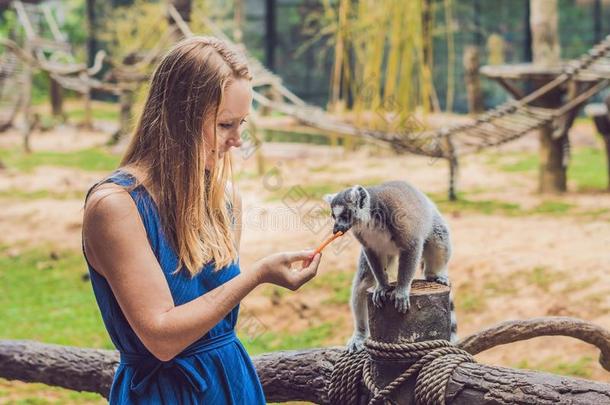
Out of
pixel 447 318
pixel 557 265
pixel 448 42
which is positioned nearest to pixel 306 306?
pixel 557 265

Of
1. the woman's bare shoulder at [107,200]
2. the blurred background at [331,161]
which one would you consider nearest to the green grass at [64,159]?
the blurred background at [331,161]

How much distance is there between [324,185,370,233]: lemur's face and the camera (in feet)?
6.62

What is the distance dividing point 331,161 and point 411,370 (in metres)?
7.81

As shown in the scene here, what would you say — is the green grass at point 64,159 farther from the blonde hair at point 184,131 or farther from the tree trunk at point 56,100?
the blonde hair at point 184,131

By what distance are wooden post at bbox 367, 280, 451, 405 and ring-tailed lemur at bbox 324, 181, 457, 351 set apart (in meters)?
0.33

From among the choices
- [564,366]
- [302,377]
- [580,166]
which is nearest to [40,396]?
[564,366]

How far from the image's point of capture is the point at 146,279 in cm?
133

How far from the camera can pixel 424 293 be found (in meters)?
1.62

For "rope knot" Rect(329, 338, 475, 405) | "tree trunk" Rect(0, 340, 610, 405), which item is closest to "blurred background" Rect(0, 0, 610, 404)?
"tree trunk" Rect(0, 340, 610, 405)

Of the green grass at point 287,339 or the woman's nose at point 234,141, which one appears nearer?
the woman's nose at point 234,141

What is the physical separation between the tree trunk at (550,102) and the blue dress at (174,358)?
581cm

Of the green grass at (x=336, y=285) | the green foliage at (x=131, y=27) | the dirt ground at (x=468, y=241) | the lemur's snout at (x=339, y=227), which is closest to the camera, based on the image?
the lemur's snout at (x=339, y=227)

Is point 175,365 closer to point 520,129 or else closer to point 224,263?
point 224,263

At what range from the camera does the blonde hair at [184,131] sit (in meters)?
1.40
